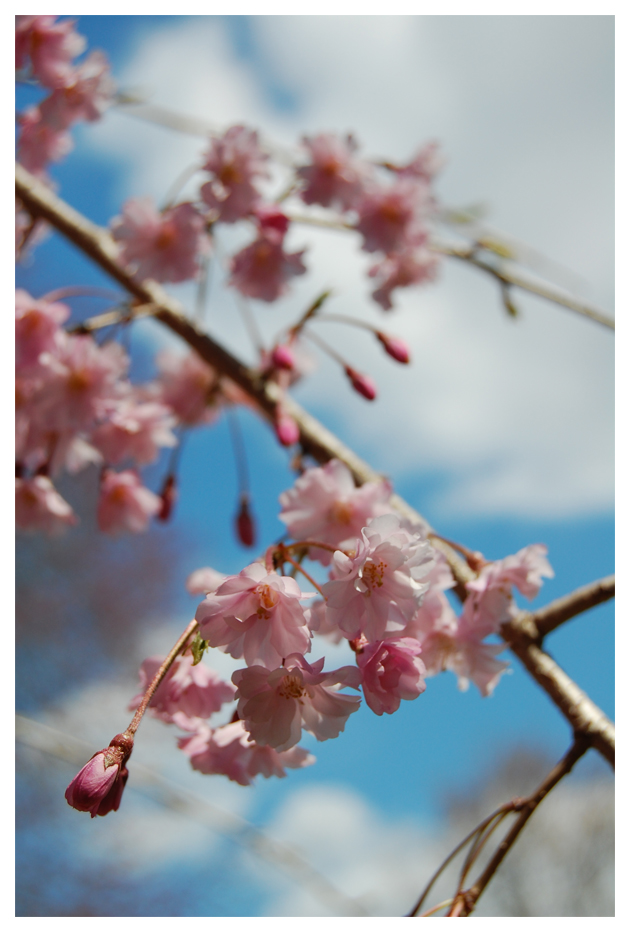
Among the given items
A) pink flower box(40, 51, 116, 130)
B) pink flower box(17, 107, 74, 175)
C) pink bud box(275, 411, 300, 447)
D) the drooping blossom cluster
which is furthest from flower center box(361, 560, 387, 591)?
pink flower box(17, 107, 74, 175)

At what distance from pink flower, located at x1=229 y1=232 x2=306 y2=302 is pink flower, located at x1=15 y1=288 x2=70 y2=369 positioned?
265mm

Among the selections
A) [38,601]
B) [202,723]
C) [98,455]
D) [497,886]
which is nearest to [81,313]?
[38,601]

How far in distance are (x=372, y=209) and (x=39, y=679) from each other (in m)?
2.13

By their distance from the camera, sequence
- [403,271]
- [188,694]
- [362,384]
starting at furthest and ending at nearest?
[403,271] → [362,384] → [188,694]

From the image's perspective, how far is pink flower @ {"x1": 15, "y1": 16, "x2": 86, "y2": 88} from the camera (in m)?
1.00

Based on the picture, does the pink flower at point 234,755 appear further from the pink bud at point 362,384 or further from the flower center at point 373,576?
the pink bud at point 362,384

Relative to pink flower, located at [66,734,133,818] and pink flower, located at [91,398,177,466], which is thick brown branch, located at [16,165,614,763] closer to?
pink flower, located at [91,398,177,466]

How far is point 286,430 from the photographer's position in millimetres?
848

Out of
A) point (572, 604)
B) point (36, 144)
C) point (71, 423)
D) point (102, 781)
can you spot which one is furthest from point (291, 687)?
point (36, 144)

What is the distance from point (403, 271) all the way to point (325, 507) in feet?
2.32

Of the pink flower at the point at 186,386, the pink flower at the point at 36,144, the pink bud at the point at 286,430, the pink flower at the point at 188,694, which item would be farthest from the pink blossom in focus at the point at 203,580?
the pink flower at the point at 36,144

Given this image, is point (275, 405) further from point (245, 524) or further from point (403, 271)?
point (403, 271)

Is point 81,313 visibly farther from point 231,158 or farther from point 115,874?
point 115,874

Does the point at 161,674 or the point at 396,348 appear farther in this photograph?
the point at 396,348
